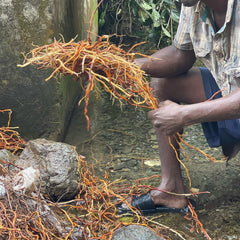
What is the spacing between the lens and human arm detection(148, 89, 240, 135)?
2090 mm

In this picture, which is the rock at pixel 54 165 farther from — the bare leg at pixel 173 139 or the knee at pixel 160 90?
the knee at pixel 160 90

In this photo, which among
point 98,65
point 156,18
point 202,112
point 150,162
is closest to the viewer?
point 202,112

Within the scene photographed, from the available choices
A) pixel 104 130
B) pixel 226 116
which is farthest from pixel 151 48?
pixel 226 116

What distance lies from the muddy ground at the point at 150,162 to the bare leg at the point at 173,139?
12 cm

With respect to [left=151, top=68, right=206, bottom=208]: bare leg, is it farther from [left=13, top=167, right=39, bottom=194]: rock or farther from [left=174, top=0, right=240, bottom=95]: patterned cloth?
[left=13, top=167, right=39, bottom=194]: rock

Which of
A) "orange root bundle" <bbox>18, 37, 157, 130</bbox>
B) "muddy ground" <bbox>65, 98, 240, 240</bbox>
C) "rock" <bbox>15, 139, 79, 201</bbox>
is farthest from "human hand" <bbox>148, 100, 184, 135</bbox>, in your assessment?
"rock" <bbox>15, 139, 79, 201</bbox>

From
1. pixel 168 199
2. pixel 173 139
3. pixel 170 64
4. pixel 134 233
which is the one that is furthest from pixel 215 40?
pixel 134 233

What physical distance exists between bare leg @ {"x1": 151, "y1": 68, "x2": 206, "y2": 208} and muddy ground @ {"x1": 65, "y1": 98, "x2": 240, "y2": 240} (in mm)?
116

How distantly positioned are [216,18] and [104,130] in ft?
5.94

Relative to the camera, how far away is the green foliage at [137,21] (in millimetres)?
4709

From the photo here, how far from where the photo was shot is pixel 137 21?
5.35 metres

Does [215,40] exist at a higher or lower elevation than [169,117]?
higher

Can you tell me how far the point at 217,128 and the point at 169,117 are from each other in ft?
1.69

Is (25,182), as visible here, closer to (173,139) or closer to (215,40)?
(173,139)
